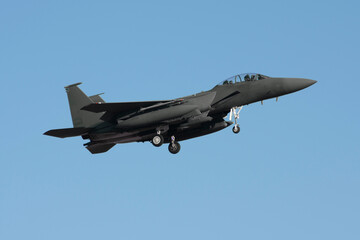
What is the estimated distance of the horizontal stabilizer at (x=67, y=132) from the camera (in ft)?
101

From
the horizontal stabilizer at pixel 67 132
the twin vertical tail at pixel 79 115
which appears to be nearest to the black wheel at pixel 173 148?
the twin vertical tail at pixel 79 115

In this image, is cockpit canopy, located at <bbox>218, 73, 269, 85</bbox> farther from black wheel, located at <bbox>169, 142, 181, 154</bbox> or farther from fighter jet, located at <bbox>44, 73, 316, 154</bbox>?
black wheel, located at <bbox>169, 142, 181, 154</bbox>

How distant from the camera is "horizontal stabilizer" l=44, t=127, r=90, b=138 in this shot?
30734 mm

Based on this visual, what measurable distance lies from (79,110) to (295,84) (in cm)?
1130

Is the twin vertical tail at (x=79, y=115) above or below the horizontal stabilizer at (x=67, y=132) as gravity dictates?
above

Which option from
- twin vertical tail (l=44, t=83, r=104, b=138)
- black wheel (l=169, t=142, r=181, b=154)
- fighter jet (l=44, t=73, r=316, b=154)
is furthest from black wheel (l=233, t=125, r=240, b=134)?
twin vertical tail (l=44, t=83, r=104, b=138)

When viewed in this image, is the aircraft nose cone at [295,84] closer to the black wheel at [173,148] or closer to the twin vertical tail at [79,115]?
the black wheel at [173,148]

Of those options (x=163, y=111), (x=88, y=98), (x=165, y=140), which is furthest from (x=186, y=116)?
(x=88, y=98)

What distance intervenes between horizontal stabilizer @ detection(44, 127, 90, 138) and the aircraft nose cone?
10523 mm

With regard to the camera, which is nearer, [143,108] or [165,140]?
[143,108]

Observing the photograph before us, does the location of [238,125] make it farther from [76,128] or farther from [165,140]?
[76,128]

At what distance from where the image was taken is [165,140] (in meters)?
33.5

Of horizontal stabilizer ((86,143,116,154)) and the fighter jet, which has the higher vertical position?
the fighter jet

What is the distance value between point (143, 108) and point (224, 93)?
430cm
